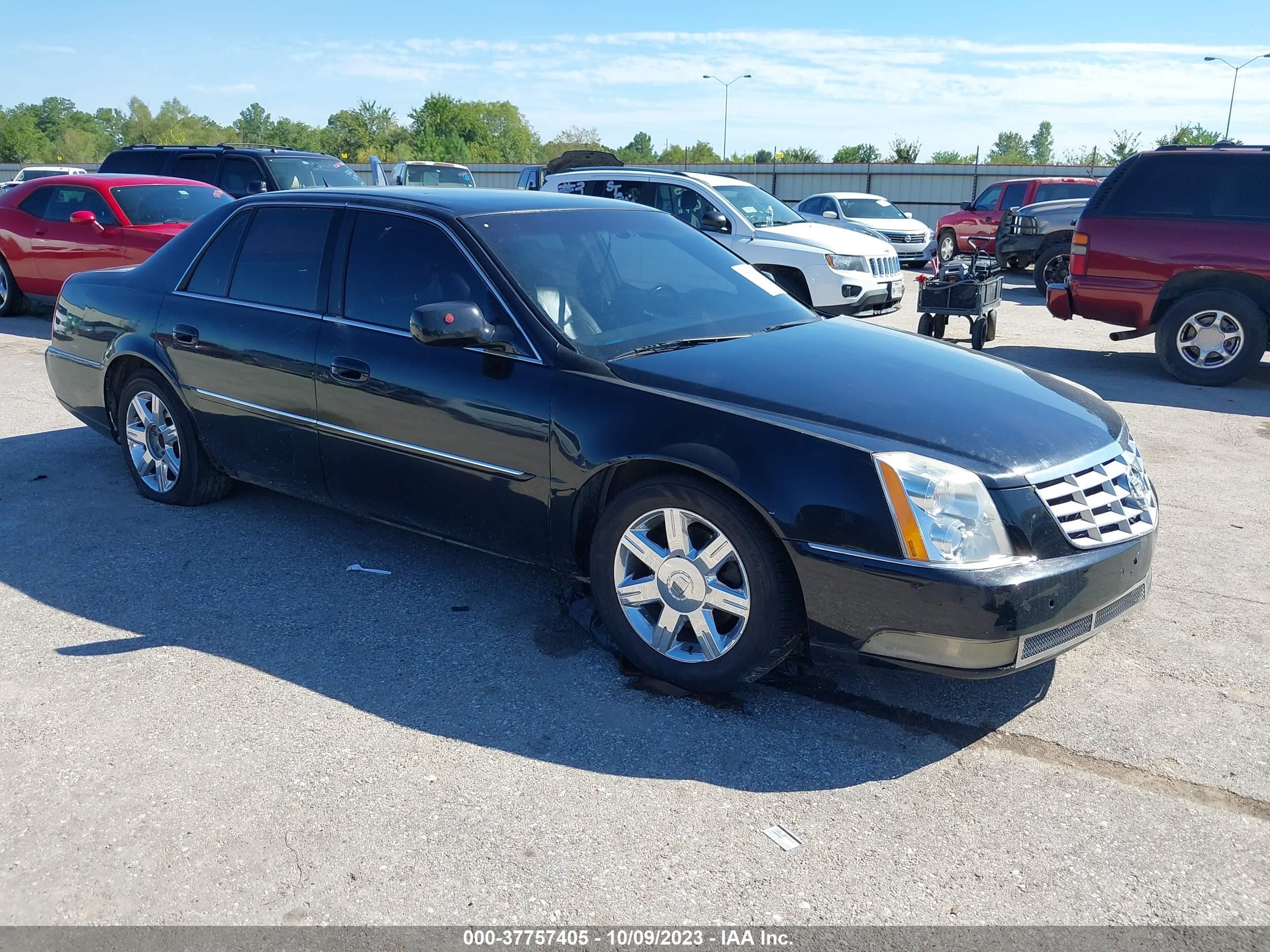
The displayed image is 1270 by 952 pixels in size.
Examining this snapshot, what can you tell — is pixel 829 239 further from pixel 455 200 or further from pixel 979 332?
pixel 455 200

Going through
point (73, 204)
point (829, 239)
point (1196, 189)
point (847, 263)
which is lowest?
point (847, 263)

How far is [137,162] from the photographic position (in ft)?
54.5

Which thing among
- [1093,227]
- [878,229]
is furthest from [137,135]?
[1093,227]

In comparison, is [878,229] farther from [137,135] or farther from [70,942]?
[137,135]

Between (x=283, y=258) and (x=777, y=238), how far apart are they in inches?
325

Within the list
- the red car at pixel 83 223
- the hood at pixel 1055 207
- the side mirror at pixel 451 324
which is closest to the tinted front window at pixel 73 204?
the red car at pixel 83 223

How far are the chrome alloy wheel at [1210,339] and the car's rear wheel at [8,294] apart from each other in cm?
1279

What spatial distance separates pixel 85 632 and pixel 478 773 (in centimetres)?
199

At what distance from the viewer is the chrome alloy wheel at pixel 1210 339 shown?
30.6 feet

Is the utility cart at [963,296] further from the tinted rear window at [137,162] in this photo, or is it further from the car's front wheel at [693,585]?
the tinted rear window at [137,162]

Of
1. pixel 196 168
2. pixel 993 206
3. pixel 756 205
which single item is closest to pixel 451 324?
pixel 756 205

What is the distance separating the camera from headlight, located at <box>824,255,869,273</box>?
11977mm

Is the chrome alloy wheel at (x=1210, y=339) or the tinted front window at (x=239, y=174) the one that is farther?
the tinted front window at (x=239, y=174)

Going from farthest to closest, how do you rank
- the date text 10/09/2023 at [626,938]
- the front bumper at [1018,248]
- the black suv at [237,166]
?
the front bumper at [1018,248]
the black suv at [237,166]
the date text 10/09/2023 at [626,938]
